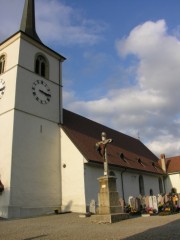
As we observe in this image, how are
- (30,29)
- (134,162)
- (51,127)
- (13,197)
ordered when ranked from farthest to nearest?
(134,162) → (30,29) → (51,127) → (13,197)

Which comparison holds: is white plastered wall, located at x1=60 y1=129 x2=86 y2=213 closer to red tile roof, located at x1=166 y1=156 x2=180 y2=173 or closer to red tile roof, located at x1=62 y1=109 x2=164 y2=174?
red tile roof, located at x1=62 y1=109 x2=164 y2=174

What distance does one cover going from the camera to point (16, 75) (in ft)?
72.9

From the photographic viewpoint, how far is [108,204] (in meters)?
14.4

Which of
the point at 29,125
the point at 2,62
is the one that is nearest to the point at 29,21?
the point at 2,62

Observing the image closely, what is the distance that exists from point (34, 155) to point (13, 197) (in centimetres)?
370

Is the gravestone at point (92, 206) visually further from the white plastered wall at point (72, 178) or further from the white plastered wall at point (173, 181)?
the white plastered wall at point (173, 181)

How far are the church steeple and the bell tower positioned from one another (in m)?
Result: 0.12

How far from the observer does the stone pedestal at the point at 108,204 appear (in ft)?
45.4

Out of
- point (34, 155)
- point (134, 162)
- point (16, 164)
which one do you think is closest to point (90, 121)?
point (134, 162)

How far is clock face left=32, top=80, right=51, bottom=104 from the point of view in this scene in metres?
23.5

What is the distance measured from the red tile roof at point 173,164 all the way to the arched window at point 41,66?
1955 centimetres

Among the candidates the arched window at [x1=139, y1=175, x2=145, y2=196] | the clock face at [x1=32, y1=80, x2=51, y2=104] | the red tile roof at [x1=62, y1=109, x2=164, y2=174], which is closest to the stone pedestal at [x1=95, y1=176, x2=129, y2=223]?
the red tile roof at [x1=62, y1=109, x2=164, y2=174]

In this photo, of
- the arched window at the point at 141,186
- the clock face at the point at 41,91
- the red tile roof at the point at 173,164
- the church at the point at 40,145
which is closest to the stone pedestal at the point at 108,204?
the church at the point at 40,145

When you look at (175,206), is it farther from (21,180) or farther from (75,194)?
(21,180)
